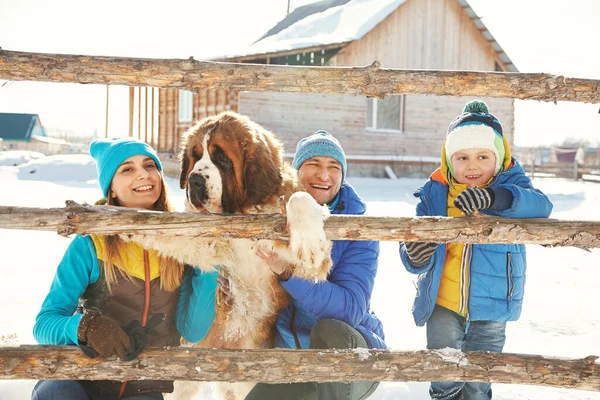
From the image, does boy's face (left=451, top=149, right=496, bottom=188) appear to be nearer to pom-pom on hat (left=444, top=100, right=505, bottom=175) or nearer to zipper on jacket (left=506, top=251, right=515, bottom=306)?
pom-pom on hat (left=444, top=100, right=505, bottom=175)

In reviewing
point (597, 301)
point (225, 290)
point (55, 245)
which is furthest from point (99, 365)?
point (55, 245)

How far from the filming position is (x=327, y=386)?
2586 millimetres

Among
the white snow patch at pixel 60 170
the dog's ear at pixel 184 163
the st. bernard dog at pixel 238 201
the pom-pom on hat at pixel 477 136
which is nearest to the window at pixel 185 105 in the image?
the white snow patch at pixel 60 170

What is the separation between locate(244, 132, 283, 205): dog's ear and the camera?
Answer: 113 inches

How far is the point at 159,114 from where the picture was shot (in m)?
18.6

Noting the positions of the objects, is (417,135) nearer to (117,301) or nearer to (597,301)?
→ (597,301)

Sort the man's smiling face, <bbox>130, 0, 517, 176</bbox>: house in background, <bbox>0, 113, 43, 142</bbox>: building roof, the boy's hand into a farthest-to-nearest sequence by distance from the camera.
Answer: <bbox>0, 113, 43, 142</bbox>: building roof
<bbox>130, 0, 517, 176</bbox>: house in background
the man's smiling face
the boy's hand

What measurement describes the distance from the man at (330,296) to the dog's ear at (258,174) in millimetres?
242

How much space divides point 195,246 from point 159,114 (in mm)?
16865

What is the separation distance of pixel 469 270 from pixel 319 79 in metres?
1.26

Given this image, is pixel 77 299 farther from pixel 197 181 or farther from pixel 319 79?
pixel 319 79

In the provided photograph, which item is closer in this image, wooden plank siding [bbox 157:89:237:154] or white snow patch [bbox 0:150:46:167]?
wooden plank siding [bbox 157:89:237:154]

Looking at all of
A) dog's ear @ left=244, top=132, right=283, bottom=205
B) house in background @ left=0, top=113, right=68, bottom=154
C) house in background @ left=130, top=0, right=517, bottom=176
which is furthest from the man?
house in background @ left=0, top=113, right=68, bottom=154

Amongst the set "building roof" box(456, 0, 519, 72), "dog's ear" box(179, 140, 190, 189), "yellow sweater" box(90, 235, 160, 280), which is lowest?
"yellow sweater" box(90, 235, 160, 280)
